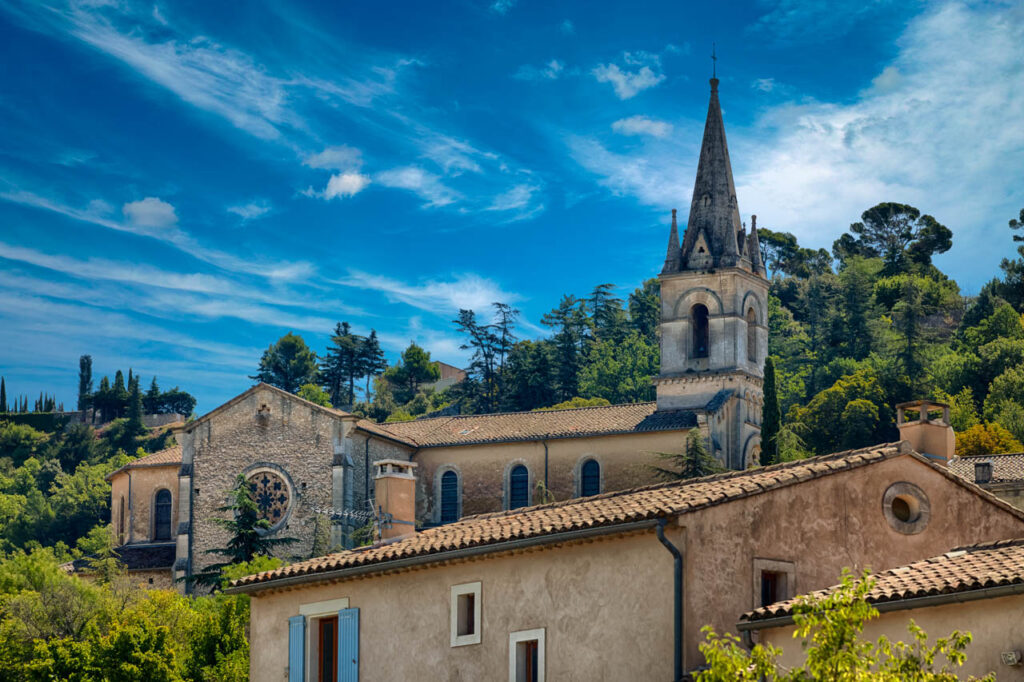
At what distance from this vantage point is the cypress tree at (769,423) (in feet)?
202

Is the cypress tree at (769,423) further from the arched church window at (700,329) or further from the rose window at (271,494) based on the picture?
the rose window at (271,494)

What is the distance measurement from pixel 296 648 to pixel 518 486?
3672cm

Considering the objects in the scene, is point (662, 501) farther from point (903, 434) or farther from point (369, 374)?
point (369, 374)

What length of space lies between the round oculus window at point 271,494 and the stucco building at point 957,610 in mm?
42036

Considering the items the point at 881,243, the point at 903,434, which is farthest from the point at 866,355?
the point at 903,434

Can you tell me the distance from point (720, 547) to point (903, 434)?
684 centimetres

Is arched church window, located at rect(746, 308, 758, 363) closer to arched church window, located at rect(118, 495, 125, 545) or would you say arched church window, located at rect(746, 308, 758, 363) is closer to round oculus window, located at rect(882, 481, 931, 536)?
→ arched church window, located at rect(118, 495, 125, 545)

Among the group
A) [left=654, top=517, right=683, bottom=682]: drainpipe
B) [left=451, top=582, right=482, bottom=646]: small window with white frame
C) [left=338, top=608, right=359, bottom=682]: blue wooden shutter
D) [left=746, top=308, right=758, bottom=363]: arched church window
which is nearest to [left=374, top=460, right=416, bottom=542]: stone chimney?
[left=338, top=608, right=359, bottom=682]: blue wooden shutter

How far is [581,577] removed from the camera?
71.7 feet

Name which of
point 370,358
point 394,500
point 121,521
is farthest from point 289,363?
point 394,500

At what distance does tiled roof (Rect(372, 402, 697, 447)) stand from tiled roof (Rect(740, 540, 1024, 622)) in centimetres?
4005

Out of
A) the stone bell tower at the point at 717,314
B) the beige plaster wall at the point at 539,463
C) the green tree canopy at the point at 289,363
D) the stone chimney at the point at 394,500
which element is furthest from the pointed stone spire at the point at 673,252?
the green tree canopy at the point at 289,363

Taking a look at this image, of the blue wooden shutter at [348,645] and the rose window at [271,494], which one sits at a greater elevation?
the rose window at [271,494]

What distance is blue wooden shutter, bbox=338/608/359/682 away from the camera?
24.2 m
